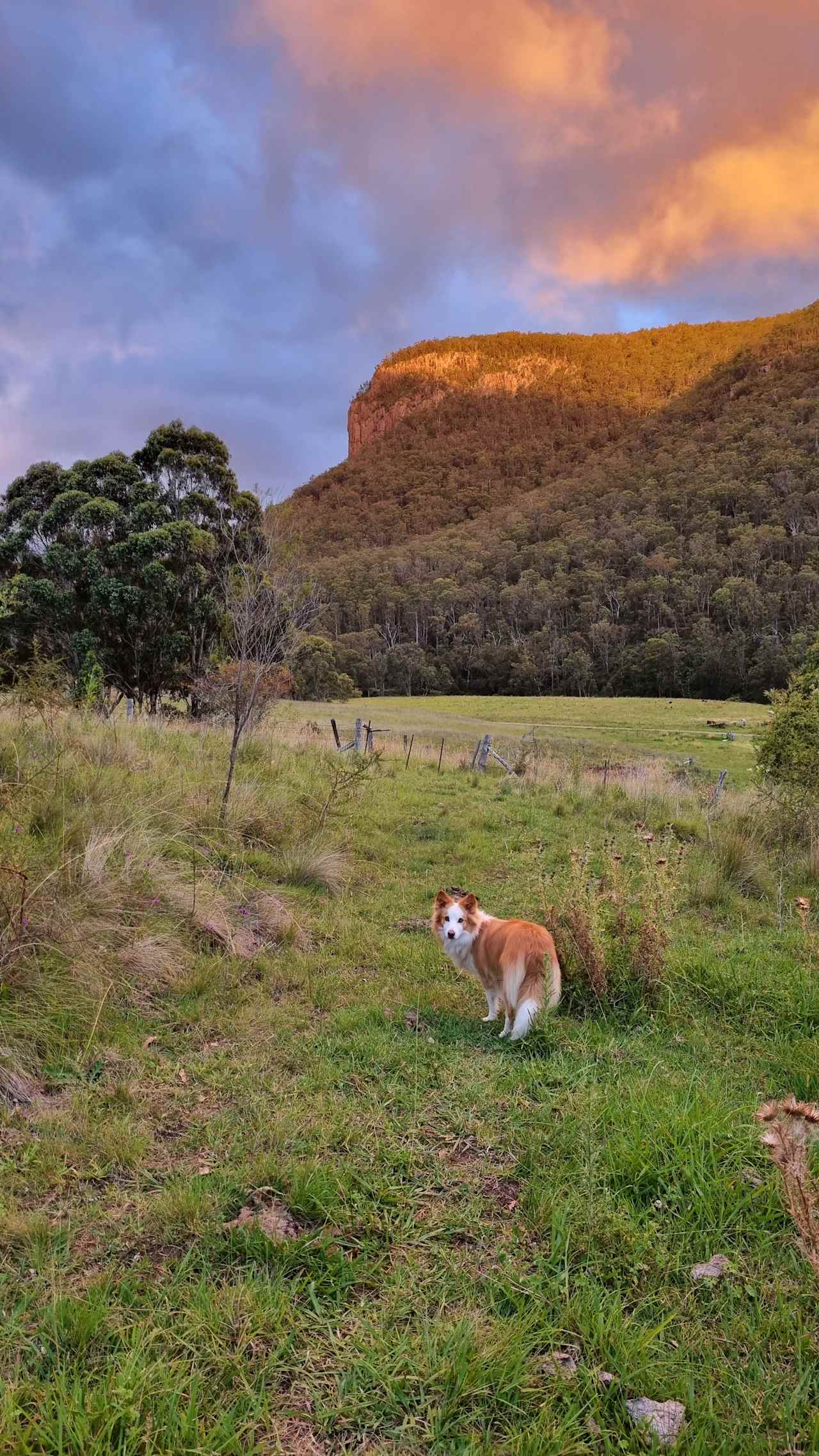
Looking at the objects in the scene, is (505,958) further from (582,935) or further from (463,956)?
(582,935)

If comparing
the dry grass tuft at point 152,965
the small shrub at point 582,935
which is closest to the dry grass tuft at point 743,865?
the small shrub at point 582,935

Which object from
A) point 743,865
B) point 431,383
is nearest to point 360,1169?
point 743,865

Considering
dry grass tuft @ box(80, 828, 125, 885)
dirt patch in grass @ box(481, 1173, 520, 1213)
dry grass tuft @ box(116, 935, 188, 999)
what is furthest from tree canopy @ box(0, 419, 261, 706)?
dirt patch in grass @ box(481, 1173, 520, 1213)

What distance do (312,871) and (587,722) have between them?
120 feet

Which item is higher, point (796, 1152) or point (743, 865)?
point (796, 1152)

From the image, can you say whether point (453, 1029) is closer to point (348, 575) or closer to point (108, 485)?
point (108, 485)

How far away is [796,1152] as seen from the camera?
4.90ft

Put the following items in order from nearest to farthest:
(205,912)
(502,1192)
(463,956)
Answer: (502,1192)
(463,956)
(205,912)

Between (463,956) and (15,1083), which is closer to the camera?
(15,1083)

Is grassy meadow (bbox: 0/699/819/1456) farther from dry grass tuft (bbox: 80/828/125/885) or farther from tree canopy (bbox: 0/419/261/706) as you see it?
tree canopy (bbox: 0/419/261/706)

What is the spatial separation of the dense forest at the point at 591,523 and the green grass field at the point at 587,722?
11.4m

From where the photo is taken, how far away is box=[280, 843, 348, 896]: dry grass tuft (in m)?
6.87

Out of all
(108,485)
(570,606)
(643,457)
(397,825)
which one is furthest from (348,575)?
(397,825)

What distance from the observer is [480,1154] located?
3045 mm
